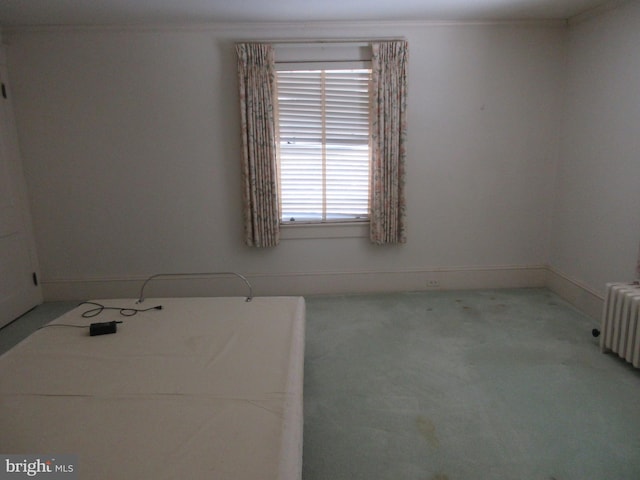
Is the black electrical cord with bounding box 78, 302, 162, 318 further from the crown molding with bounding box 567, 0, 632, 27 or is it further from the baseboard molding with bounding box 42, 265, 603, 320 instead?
the crown molding with bounding box 567, 0, 632, 27

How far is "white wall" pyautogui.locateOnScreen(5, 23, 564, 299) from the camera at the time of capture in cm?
378

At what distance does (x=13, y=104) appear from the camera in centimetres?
380

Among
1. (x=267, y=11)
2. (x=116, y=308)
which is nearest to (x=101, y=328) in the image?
(x=116, y=308)

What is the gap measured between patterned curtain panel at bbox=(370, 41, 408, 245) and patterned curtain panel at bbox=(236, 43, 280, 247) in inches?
39.1

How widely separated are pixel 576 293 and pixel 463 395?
6.81 feet

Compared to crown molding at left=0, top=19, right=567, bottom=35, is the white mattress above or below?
below

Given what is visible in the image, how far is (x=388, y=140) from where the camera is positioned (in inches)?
153

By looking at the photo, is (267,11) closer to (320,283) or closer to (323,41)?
(323,41)

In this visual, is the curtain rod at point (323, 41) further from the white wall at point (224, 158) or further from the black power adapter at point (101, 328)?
the black power adapter at point (101, 328)

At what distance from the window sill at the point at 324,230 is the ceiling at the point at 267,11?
6.40 ft

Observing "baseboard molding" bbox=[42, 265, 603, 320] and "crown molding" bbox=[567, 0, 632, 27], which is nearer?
"crown molding" bbox=[567, 0, 632, 27]

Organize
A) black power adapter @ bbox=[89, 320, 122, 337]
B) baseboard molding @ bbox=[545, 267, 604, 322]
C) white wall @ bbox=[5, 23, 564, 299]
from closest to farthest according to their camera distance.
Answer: black power adapter @ bbox=[89, 320, 122, 337] → baseboard molding @ bbox=[545, 267, 604, 322] → white wall @ bbox=[5, 23, 564, 299]

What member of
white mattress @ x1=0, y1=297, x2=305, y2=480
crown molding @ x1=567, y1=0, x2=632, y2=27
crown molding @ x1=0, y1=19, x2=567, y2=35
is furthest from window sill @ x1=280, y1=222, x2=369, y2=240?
crown molding @ x1=567, y1=0, x2=632, y2=27

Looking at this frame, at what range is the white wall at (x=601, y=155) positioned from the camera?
309cm
